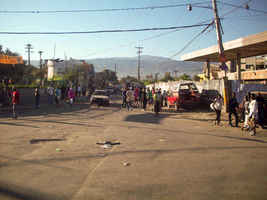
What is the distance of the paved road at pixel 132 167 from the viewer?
4477mm

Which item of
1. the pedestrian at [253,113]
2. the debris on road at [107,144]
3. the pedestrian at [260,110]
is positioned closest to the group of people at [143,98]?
the pedestrian at [260,110]

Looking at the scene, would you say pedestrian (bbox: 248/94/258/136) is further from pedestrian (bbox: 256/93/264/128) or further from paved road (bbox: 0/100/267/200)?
pedestrian (bbox: 256/93/264/128)

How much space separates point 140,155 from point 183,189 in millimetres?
2488

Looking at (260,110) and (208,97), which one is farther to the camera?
(208,97)

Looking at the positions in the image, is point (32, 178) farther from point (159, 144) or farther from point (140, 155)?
point (159, 144)

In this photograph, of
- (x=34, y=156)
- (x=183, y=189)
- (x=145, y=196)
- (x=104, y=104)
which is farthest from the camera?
(x=104, y=104)

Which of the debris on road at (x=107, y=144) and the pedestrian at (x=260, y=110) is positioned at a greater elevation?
the pedestrian at (x=260, y=110)

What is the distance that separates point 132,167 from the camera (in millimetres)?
5938

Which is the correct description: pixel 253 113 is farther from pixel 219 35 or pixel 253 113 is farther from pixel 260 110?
pixel 219 35

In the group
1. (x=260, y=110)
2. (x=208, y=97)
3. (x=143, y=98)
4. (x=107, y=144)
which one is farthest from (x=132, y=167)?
(x=208, y=97)

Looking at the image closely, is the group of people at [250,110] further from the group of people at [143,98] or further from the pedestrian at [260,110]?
the group of people at [143,98]

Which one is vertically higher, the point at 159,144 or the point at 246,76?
the point at 246,76

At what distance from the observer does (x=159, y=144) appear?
838 cm

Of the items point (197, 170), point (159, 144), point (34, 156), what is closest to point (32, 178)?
point (34, 156)
